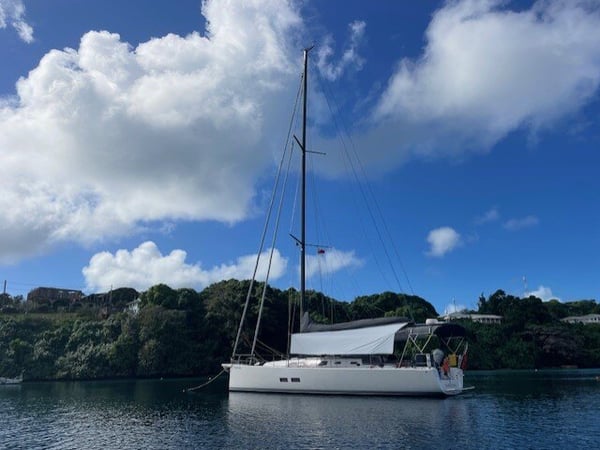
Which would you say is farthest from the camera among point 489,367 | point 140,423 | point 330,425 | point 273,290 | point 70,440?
point 489,367

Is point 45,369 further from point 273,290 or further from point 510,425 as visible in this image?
point 510,425

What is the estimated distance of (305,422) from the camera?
2208 cm

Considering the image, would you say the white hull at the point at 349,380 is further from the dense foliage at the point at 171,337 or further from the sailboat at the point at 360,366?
the dense foliage at the point at 171,337

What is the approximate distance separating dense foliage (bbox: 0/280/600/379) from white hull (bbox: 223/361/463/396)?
20.1 m

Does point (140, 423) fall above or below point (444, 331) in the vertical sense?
below

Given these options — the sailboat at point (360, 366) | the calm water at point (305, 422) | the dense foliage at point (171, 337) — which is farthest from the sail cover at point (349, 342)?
the dense foliage at point (171, 337)

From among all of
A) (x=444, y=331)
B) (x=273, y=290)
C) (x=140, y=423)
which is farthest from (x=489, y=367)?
(x=140, y=423)

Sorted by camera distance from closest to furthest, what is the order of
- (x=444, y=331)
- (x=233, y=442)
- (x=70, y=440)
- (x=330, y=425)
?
(x=233, y=442)
(x=70, y=440)
(x=330, y=425)
(x=444, y=331)

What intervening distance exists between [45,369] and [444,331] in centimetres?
4920

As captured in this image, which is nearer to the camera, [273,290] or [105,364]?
[105,364]

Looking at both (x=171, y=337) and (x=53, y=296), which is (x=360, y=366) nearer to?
(x=171, y=337)

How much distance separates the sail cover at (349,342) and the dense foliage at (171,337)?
68.6ft

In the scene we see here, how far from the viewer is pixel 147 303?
65812mm

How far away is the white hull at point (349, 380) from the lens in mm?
29469
